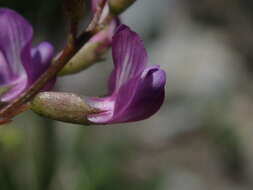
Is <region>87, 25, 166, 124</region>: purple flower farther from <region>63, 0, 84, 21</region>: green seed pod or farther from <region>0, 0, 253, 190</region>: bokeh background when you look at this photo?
<region>0, 0, 253, 190</region>: bokeh background

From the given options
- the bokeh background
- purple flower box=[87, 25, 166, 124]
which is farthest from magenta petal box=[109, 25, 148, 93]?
the bokeh background

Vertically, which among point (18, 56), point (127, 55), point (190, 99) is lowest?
point (190, 99)

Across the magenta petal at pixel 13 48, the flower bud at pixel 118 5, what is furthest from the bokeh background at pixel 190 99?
the flower bud at pixel 118 5

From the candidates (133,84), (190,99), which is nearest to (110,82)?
(133,84)

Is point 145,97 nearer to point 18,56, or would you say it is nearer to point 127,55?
point 127,55

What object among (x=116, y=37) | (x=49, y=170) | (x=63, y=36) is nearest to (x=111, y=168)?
(x=49, y=170)

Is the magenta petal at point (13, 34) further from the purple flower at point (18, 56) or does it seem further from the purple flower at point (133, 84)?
the purple flower at point (133, 84)

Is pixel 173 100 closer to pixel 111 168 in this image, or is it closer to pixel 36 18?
pixel 111 168
